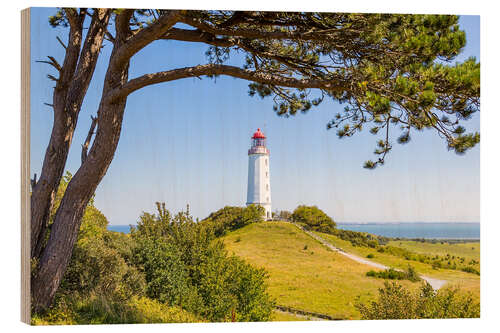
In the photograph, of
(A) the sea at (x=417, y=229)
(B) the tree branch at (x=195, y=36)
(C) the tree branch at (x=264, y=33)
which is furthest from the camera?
(A) the sea at (x=417, y=229)

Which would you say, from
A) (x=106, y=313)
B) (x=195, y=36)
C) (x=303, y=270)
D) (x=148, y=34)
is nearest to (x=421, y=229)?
(x=303, y=270)

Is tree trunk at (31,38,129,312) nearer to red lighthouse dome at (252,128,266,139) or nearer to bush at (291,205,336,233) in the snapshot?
red lighthouse dome at (252,128,266,139)

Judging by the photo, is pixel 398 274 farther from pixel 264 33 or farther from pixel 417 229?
pixel 264 33

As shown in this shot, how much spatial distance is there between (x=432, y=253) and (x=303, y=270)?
5.19ft

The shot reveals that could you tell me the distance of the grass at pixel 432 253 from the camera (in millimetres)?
5496

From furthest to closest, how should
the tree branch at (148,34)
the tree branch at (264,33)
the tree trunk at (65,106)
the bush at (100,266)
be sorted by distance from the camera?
the bush at (100,266)
the tree trunk at (65,106)
the tree branch at (264,33)
the tree branch at (148,34)

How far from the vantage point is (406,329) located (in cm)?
490

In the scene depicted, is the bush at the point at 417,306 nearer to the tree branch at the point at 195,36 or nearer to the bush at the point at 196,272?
the bush at the point at 196,272

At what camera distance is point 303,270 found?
19.3 ft

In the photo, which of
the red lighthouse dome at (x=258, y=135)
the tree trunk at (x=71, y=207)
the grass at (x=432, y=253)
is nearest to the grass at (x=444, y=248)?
the grass at (x=432, y=253)

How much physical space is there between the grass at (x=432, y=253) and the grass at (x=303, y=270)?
18 centimetres

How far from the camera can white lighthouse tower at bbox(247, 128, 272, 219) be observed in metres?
5.54

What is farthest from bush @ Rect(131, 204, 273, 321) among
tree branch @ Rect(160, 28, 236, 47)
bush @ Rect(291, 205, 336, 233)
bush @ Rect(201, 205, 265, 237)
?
tree branch @ Rect(160, 28, 236, 47)

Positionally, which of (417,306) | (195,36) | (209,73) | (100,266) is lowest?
(417,306)
